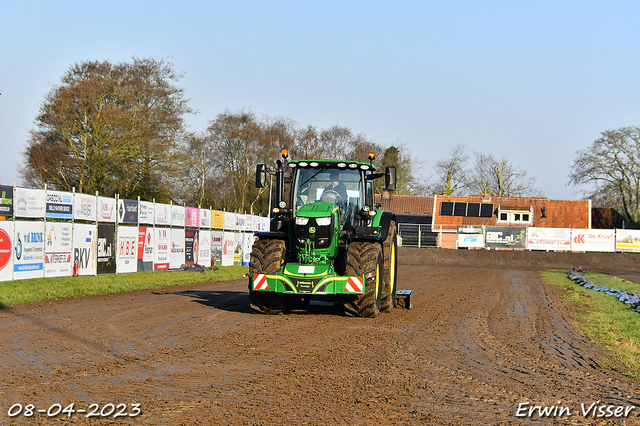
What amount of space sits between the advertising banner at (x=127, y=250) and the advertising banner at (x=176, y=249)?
257 cm

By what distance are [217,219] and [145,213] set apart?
6.28 m

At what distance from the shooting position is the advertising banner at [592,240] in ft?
135

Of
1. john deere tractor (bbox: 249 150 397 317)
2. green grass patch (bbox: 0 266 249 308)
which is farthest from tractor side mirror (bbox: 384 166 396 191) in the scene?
green grass patch (bbox: 0 266 249 308)

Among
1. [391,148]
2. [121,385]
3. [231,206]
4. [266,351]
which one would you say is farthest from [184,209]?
[391,148]

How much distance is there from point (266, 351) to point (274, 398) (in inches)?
88.0

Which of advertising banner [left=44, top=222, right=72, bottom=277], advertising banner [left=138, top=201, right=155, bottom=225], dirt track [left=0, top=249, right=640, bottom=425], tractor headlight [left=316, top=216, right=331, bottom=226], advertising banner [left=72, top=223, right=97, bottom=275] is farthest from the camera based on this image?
advertising banner [left=138, top=201, right=155, bottom=225]

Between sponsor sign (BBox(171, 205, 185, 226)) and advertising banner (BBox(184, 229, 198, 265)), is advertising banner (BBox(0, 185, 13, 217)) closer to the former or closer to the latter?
sponsor sign (BBox(171, 205, 185, 226))

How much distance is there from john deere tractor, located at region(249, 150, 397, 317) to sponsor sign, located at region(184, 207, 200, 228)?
13.5 meters

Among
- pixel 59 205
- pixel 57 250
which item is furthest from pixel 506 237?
pixel 57 250

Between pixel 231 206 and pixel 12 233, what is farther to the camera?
pixel 231 206

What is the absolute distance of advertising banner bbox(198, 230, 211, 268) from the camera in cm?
2586

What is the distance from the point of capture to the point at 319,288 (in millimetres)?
10219

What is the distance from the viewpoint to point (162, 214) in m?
22.9

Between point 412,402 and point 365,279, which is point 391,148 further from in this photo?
point 412,402
